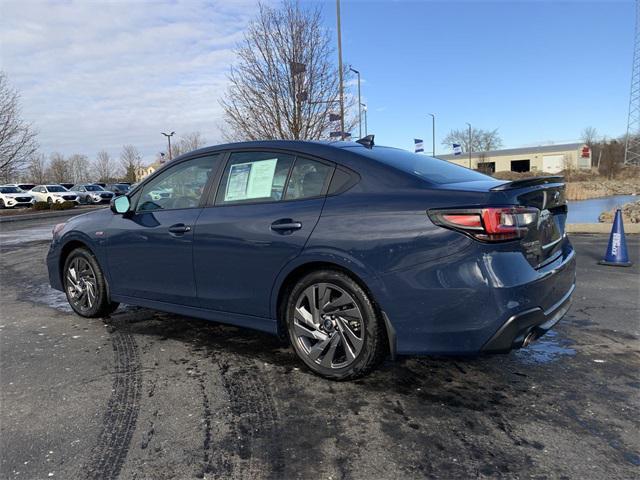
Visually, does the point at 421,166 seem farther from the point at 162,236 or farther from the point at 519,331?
the point at 162,236

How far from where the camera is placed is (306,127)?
15.3 metres

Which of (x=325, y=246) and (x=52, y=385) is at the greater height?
(x=325, y=246)

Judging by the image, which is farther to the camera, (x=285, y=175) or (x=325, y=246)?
(x=285, y=175)

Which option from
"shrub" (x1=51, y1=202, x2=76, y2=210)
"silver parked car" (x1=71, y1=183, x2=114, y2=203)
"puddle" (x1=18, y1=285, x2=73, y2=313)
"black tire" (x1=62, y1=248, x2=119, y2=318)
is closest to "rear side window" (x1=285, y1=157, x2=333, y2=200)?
"black tire" (x1=62, y1=248, x2=119, y2=318)

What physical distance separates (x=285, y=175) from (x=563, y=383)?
2.43 metres

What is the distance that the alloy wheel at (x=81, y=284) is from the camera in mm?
4836

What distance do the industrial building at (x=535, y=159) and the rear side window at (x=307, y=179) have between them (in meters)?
77.1

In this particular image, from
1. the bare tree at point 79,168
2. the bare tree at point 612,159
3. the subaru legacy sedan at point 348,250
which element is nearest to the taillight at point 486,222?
the subaru legacy sedan at point 348,250

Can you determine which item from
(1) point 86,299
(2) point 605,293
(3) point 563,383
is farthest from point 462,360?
(1) point 86,299

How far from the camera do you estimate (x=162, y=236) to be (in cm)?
404

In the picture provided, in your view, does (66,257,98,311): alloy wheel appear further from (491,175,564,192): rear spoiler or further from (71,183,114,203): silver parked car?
(71,183,114,203): silver parked car

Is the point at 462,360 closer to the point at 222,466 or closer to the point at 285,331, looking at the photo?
the point at 285,331

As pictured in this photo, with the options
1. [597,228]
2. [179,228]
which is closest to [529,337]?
[179,228]

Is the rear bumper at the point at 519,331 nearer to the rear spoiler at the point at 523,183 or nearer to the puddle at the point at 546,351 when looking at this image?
the rear spoiler at the point at 523,183
